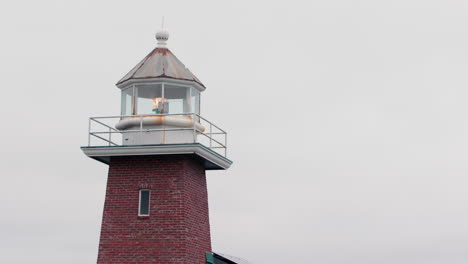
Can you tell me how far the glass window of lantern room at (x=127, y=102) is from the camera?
30.0 m

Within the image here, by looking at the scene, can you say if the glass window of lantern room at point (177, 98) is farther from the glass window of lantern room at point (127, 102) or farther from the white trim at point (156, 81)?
the glass window of lantern room at point (127, 102)

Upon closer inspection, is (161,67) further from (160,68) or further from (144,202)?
(144,202)

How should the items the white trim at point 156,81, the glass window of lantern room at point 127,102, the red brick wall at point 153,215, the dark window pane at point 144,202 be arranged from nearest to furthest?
the red brick wall at point 153,215 → the dark window pane at point 144,202 → the white trim at point 156,81 → the glass window of lantern room at point 127,102

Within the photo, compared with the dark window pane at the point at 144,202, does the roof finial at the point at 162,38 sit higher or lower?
higher

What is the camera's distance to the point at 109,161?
30.2 metres

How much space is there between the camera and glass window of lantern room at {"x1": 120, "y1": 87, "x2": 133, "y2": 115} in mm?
29975

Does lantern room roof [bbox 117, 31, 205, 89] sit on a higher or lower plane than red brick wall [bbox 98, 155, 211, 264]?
higher

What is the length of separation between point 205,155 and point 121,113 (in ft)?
9.53

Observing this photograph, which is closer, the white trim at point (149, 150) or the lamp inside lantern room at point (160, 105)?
the white trim at point (149, 150)

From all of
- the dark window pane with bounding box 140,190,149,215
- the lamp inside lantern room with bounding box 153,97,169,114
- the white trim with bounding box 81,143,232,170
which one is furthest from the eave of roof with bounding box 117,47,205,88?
the dark window pane with bounding box 140,190,149,215

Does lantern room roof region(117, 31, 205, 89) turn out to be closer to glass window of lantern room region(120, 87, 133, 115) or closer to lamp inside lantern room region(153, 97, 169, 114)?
glass window of lantern room region(120, 87, 133, 115)

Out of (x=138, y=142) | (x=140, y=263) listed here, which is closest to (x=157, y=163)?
(x=138, y=142)

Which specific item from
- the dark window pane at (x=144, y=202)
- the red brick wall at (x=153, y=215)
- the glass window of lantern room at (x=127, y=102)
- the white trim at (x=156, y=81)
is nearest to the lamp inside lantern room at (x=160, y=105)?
the white trim at (x=156, y=81)

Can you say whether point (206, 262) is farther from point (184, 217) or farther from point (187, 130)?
point (187, 130)
